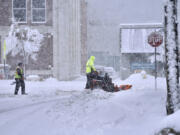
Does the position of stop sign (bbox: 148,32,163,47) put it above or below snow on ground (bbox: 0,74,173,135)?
above

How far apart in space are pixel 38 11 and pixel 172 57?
19.1 metres

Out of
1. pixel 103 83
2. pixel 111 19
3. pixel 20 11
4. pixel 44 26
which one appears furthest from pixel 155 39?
pixel 111 19

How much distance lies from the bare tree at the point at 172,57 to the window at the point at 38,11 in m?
18.4

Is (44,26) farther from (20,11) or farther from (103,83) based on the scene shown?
(103,83)

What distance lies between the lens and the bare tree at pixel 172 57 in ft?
23.3

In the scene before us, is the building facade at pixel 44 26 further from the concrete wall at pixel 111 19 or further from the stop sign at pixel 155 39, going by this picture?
the concrete wall at pixel 111 19

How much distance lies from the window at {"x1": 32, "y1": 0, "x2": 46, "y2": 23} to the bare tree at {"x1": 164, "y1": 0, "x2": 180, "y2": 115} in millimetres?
18382

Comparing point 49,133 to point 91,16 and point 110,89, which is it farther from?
point 91,16

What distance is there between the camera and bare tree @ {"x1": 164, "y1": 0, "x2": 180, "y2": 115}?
7102 millimetres

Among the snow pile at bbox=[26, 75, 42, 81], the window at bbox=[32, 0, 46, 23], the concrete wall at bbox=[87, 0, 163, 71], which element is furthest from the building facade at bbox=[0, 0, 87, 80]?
the concrete wall at bbox=[87, 0, 163, 71]

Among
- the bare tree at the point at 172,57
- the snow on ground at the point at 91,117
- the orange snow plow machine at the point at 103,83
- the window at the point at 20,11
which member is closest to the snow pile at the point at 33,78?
the window at the point at 20,11

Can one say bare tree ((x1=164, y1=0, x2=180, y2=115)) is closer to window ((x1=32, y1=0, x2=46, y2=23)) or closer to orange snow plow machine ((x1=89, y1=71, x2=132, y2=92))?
orange snow plow machine ((x1=89, y1=71, x2=132, y2=92))

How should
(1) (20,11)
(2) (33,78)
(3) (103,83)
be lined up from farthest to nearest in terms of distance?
1. (1) (20,11)
2. (2) (33,78)
3. (3) (103,83)

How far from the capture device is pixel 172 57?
23.5 ft
